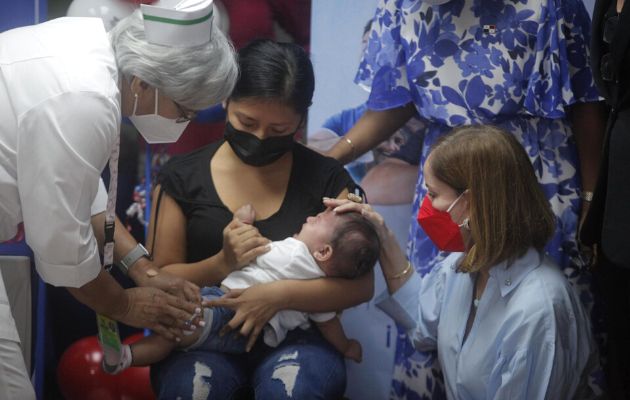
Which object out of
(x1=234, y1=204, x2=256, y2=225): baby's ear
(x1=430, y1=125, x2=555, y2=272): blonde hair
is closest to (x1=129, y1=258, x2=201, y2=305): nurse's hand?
(x1=234, y1=204, x2=256, y2=225): baby's ear

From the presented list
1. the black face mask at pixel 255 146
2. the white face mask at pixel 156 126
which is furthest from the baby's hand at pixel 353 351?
the white face mask at pixel 156 126

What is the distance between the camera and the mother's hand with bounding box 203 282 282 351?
8.14ft

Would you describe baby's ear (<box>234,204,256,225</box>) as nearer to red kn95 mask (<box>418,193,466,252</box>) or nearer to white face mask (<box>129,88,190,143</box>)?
white face mask (<box>129,88,190,143</box>)

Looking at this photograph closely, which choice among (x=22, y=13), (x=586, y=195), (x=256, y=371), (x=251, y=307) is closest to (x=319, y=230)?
(x=251, y=307)

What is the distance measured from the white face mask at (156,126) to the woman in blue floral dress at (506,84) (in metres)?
0.76

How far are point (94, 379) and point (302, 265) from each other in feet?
3.15

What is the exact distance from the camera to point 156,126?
2.29 meters

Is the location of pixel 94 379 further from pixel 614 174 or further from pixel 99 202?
pixel 614 174

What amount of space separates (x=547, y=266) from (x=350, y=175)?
884 mm

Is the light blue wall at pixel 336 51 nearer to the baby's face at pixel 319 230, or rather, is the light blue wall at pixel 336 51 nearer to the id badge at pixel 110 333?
the baby's face at pixel 319 230

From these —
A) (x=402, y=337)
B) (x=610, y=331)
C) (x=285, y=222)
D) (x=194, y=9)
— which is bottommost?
(x=402, y=337)

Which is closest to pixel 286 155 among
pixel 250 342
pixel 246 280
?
pixel 246 280

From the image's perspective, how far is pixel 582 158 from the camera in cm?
256

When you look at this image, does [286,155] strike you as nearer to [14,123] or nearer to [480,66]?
[480,66]
